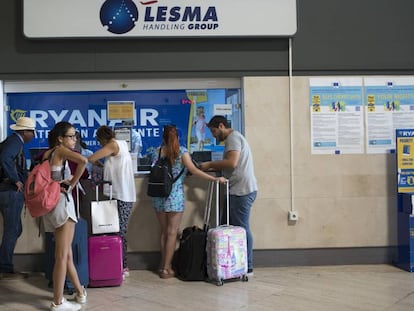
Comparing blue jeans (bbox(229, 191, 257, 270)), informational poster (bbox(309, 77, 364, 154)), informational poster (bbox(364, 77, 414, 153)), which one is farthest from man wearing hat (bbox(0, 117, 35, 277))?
informational poster (bbox(364, 77, 414, 153))

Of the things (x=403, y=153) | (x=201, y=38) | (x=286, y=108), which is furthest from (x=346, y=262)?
(x=201, y=38)

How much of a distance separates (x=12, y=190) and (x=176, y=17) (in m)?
2.67

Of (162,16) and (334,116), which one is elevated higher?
(162,16)

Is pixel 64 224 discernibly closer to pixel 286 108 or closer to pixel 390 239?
pixel 286 108

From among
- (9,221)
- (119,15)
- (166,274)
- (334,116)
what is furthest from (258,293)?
(119,15)

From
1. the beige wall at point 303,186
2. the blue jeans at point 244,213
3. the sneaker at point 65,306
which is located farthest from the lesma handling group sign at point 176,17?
the sneaker at point 65,306

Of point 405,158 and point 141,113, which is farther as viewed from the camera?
point 141,113

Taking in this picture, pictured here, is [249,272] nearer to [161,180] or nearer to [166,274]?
[166,274]

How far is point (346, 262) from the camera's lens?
18.8 feet

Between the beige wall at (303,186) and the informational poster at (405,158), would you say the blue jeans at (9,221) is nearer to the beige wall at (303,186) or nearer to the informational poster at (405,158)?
the beige wall at (303,186)

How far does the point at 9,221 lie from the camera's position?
202 inches

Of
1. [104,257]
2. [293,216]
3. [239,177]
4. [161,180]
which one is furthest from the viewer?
[293,216]

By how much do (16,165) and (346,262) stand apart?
Answer: 12.9 ft

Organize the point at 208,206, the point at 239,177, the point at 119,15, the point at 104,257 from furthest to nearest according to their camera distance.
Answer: the point at 119,15 → the point at 208,206 → the point at 239,177 → the point at 104,257
